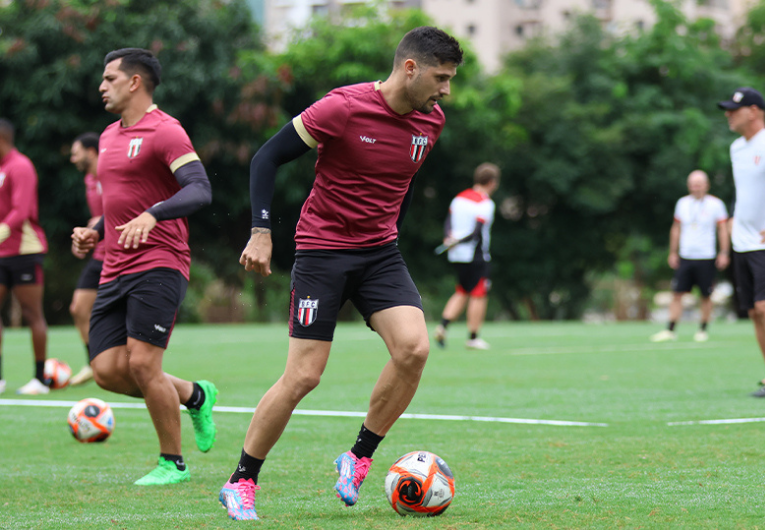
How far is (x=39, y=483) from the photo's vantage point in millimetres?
5281

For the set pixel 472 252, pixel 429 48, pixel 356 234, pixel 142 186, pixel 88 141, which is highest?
pixel 429 48

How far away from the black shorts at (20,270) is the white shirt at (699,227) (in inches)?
389

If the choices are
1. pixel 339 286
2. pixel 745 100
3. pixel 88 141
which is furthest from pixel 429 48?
pixel 88 141

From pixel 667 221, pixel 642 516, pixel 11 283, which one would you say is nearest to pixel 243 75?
pixel 667 221

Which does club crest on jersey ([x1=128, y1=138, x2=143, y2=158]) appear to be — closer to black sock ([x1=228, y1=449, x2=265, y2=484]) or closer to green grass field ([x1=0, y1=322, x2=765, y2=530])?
green grass field ([x1=0, y1=322, x2=765, y2=530])

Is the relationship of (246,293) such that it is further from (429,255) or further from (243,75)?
(243,75)

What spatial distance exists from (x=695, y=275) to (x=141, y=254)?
1208 cm

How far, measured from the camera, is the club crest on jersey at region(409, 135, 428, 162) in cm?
469

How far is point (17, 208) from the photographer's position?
9.35m

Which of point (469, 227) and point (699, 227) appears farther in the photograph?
point (699, 227)

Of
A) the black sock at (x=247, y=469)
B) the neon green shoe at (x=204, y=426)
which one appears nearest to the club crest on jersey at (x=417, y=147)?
the black sock at (x=247, y=469)

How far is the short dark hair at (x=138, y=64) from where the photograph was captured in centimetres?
570

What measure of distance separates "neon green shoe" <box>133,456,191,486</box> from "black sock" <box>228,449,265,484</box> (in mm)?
899

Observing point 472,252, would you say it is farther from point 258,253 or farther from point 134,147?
point 258,253
